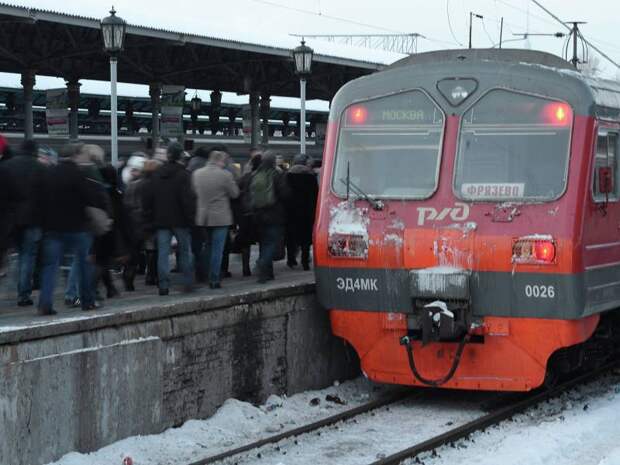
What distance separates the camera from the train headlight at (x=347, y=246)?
1062 cm

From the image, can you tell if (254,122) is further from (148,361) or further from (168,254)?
(148,361)

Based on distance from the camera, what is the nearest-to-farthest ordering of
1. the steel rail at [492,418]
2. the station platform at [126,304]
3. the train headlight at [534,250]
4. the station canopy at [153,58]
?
1. the station platform at [126,304]
2. the steel rail at [492,418]
3. the train headlight at [534,250]
4. the station canopy at [153,58]

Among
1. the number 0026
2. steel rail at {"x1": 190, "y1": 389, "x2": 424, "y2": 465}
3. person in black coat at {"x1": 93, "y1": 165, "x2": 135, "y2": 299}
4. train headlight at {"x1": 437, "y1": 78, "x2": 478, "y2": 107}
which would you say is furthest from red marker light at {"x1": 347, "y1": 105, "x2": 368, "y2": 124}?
steel rail at {"x1": 190, "y1": 389, "x2": 424, "y2": 465}

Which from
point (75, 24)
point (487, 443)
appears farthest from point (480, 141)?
point (75, 24)

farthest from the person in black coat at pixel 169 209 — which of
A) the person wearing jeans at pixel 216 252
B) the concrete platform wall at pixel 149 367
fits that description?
the concrete platform wall at pixel 149 367

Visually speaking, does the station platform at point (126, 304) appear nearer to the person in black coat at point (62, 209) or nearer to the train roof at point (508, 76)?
the person in black coat at point (62, 209)

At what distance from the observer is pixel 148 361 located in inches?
371

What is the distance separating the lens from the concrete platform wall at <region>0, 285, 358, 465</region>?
27.1ft

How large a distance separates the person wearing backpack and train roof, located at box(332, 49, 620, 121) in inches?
71.1

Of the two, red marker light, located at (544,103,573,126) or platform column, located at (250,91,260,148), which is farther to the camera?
platform column, located at (250,91,260,148)

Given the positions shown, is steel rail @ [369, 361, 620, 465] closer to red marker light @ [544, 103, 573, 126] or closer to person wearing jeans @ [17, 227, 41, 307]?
red marker light @ [544, 103, 573, 126]

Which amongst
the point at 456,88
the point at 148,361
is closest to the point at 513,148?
the point at 456,88

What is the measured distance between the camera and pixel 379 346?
35.1ft

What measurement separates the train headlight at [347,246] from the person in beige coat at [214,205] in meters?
1.64
